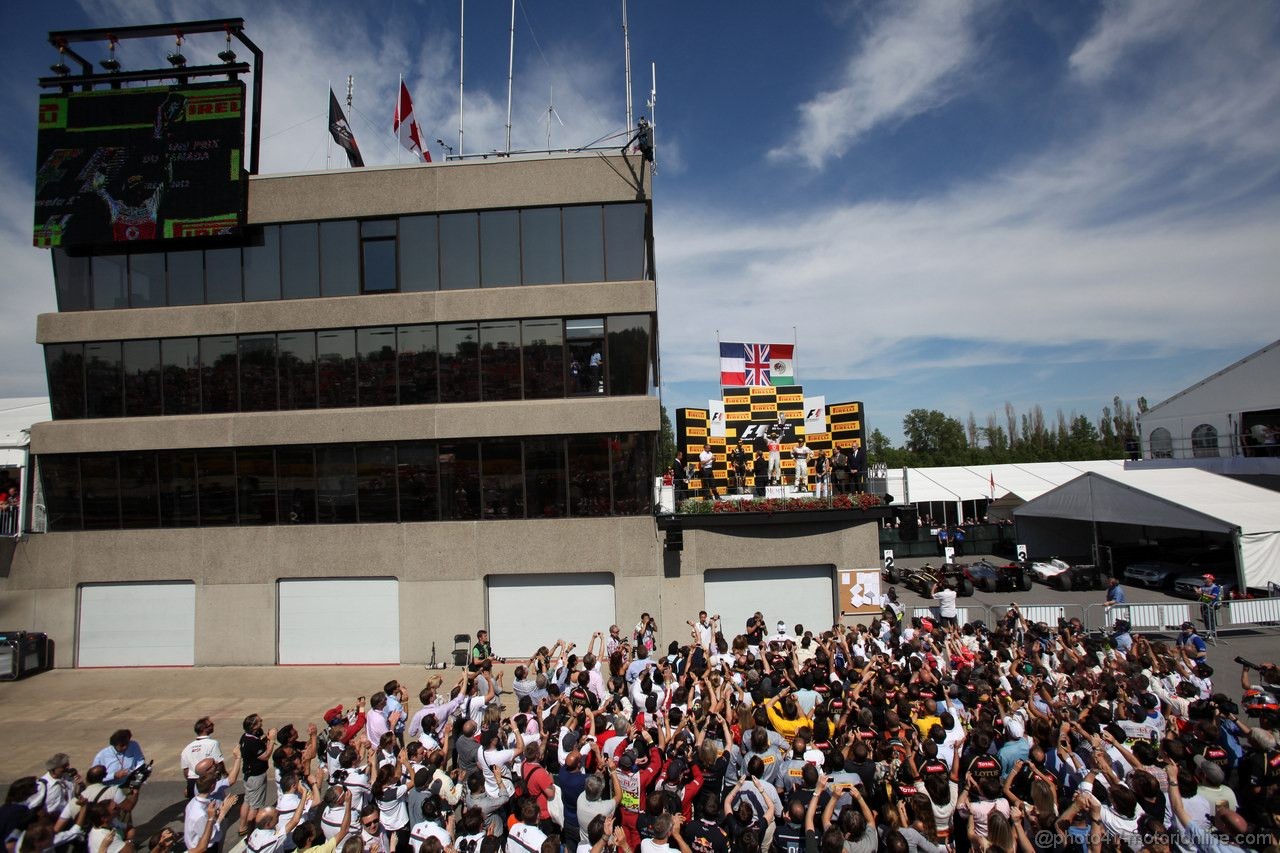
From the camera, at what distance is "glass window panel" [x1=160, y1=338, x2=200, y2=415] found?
1920 centimetres

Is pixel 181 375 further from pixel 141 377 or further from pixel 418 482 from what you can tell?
pixel 418 482

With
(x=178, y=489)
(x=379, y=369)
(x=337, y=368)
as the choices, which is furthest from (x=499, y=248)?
(x=178, y=489)

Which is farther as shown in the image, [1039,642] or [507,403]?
[507,403]

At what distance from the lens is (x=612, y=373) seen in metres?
18.2

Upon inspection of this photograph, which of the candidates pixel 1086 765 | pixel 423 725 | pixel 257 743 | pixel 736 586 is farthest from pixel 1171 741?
pixel 736 586

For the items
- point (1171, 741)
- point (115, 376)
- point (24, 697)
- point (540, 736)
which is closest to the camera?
point (1171, 741)

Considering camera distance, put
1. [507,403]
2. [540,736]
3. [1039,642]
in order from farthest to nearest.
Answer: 1. [507,403]
2. [1039,642]
3. [540,736]

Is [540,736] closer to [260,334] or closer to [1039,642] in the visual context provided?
[1039,642]

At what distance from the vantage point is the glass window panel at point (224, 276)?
19219mm

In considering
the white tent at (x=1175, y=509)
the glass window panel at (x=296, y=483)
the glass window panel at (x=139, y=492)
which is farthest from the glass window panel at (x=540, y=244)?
the white tent at (x=1175, y=509)

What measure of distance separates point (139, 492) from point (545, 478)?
1175cm

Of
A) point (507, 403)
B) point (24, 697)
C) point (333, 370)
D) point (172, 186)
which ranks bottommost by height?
point (24, 697)

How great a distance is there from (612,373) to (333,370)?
779 cm

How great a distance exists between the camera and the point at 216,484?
19031mm
